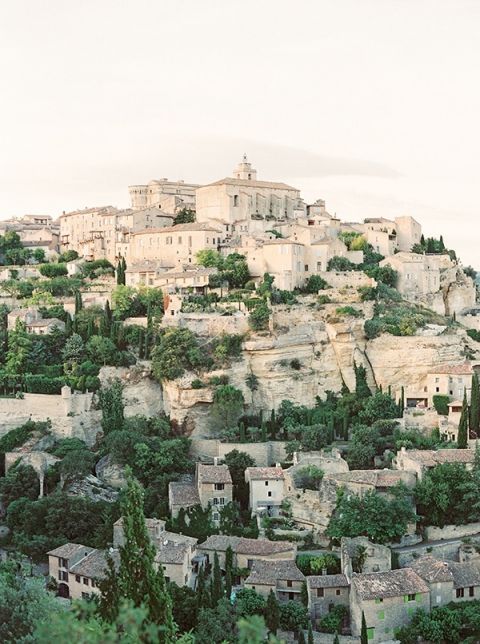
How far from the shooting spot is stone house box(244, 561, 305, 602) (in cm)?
2883

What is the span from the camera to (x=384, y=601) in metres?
27.2

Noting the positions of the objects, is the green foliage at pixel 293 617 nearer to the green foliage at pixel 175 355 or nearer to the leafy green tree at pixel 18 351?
the green foliage at pixel 175 355

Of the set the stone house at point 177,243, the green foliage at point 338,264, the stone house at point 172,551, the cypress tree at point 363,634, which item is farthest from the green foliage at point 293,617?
the stone house at point 177,243

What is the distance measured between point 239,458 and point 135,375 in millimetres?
8182

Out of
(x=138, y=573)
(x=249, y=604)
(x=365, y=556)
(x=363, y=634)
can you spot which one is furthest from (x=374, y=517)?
(x=138, y=573)

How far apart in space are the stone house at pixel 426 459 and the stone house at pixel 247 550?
235 inches

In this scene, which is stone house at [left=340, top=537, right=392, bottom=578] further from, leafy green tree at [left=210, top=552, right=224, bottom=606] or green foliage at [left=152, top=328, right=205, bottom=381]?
green foliage at [left=152, top=328, right=205, bottom=381]

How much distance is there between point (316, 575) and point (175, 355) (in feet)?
47.5

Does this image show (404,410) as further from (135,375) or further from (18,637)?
(18,637)

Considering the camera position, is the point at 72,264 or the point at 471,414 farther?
the point at 72,264

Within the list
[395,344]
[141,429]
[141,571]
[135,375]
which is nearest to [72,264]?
[135,375]

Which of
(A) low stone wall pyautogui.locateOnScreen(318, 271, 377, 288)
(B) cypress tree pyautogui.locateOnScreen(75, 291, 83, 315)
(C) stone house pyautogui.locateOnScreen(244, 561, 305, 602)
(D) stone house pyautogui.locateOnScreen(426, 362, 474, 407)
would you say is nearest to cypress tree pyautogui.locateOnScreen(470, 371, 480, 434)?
(D) stone house pyautogui.locateOnScreen(426, 362, 474, 407)

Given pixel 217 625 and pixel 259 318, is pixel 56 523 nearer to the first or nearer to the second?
pixel 217 625

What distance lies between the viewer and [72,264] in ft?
177
